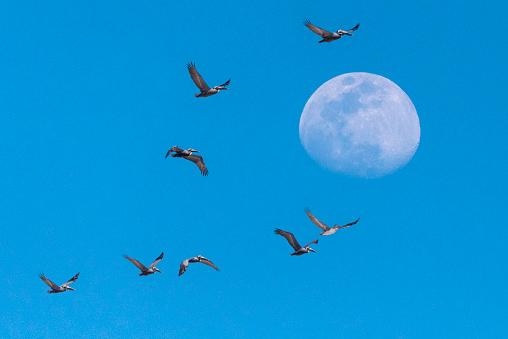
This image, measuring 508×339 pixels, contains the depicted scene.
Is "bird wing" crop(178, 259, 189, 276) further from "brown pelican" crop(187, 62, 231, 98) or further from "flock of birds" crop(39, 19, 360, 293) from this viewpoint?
"brown pelican" crop(187, 62, 231, 98)

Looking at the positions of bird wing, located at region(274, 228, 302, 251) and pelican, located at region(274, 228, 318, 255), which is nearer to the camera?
bird wing, located at region(274, 228, 302, 251)

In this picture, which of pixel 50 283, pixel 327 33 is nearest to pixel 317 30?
pixel 327 33

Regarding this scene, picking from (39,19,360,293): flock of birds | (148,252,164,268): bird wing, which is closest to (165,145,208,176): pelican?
(39,19,360,293): flock of birds

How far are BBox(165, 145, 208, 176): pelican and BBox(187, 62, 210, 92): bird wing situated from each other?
4.74m

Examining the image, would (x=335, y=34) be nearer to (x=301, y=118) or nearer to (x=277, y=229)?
(x=277, y=229)

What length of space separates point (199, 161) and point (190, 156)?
1513mm

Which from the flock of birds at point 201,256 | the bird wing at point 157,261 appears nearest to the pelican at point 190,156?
the flock of birds at point 201,256

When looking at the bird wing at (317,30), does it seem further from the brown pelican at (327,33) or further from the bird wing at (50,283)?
the bird wing at (50,283)

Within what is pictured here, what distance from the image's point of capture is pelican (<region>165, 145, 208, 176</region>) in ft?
194

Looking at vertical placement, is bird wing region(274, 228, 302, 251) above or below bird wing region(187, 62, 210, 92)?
below

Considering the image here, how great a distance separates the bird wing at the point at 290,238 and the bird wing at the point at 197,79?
11.8m

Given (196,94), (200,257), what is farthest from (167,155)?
(200,257)

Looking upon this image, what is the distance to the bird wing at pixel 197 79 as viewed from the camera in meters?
54.9

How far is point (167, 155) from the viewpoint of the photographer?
182 ft
